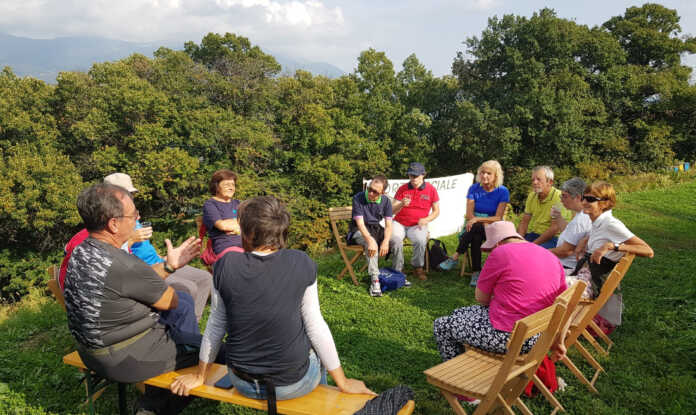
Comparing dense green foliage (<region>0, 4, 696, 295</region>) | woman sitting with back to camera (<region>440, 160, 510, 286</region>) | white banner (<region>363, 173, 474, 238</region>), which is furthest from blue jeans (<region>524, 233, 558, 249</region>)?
dense green foliage (<region>0, 4, 696, 295</region>)

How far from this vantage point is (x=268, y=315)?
2045 mm

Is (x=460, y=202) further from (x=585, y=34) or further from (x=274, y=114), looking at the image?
(x=585, y=34)

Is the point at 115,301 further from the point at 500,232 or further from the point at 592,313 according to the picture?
the point at 592,313

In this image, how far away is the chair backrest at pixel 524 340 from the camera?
6.99ft

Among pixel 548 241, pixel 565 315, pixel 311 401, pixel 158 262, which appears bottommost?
pixel 158 262

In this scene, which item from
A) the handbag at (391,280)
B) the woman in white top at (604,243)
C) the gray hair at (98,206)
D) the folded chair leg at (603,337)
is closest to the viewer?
the gray hair at (98,206)

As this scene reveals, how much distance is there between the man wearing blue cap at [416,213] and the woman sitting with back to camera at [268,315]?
12.0 feet

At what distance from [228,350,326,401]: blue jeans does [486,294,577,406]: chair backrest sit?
948 millimetres

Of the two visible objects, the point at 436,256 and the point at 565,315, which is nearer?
the point at 565,315

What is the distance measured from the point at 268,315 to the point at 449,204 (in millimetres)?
8345

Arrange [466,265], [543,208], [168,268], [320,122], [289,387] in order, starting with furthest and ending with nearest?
[320,122], [466,265], [543,208], [168,268], [289,387]

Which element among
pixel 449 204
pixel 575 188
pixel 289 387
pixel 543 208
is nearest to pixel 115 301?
pixel 289 387

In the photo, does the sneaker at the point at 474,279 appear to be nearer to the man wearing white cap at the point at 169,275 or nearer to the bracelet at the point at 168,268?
the man wearing white cap at the point at 169,275

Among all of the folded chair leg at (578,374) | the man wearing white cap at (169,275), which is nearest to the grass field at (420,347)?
the folded chair leg at (578,374)
